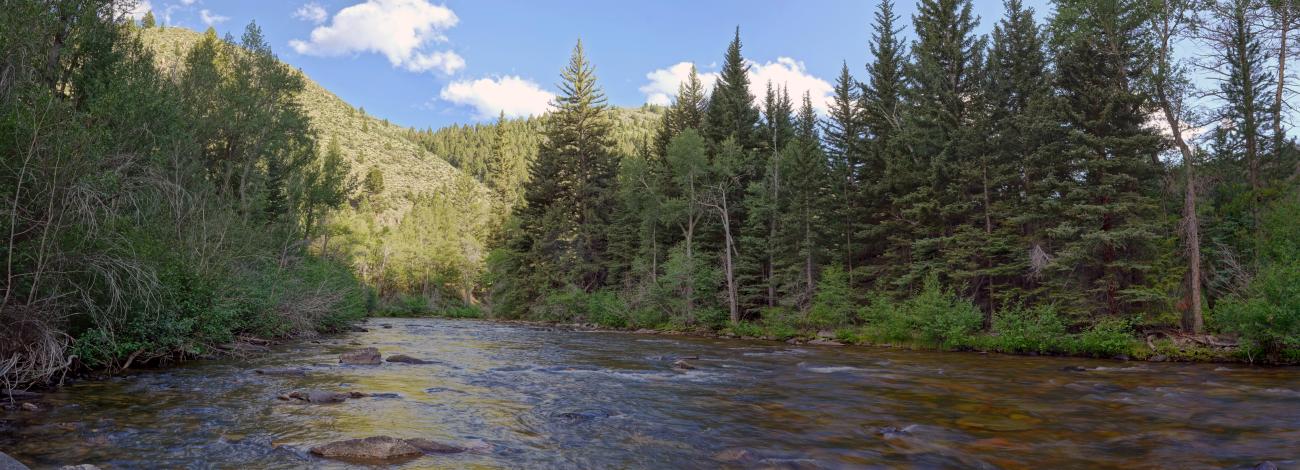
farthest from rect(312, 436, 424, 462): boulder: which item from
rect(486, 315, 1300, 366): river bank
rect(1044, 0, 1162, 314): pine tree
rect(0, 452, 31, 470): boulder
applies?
rect(1044, 0, 1162, 314): pine tree

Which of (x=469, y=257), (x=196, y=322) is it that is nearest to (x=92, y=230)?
(x=196, y=322)

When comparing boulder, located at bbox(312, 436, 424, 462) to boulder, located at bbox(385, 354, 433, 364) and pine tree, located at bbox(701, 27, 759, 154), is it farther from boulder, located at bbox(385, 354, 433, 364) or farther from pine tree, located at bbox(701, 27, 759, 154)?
pine tree, located at bbox(701, 27, 759, 154)

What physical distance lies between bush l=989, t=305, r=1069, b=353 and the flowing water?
218 inches

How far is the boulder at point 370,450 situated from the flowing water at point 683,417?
209mm

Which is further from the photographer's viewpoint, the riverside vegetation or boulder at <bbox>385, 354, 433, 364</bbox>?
boulder at <bbox>385, 354, 433, 364</bbox>

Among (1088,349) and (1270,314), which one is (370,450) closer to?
(1270,314)

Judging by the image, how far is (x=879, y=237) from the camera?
3244cm

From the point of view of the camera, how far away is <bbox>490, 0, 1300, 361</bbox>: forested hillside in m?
21.4

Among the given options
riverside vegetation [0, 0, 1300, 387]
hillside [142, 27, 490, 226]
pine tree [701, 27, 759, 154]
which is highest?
hillside [142, 27, 490, 226]

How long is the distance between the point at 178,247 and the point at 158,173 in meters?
1.89

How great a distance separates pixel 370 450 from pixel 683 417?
4.82m

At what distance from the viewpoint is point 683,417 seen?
33.4ft

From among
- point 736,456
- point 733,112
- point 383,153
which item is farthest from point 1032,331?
point 383,153

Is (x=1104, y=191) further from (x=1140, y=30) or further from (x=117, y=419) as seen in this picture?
(x=117, y=419)
